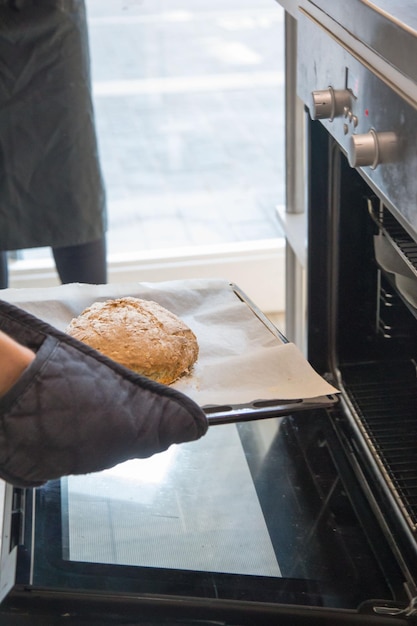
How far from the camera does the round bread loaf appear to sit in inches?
38.7

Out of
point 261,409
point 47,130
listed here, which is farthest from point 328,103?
point 47,130

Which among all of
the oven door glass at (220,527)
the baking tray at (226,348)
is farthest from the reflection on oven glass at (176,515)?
the baking tray at (226,348)

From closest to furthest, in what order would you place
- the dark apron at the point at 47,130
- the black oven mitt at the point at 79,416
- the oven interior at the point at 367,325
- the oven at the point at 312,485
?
the black oven mitt at the point at 79,416 < the oven at the point at 312,485 < the oven interior at the point at 367,325 < the dark apron at the point at 47,130

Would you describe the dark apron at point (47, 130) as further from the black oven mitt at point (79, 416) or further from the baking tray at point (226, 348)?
the black oven mitt at point (79, 416)

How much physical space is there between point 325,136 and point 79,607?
61cm

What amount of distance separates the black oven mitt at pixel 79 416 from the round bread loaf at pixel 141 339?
0.27m

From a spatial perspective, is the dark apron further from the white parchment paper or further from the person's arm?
the person's arm

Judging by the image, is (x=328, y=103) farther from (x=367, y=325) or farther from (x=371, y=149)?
(x=367, y=325)

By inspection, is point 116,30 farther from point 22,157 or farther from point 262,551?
point 262,551

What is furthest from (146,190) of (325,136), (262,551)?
(262,551)

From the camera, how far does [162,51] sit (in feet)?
7.32

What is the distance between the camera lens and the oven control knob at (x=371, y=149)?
0.73 metres

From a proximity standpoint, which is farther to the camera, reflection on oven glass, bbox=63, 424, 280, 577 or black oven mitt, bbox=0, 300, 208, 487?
reflection on oven glass, bbox=63, 424, 280, 577

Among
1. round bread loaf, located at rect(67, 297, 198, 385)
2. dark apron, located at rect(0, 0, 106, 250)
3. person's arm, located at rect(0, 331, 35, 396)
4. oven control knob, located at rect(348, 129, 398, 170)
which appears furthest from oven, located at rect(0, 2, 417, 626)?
dark apron, located at rect(0, 0, 106, 250)
